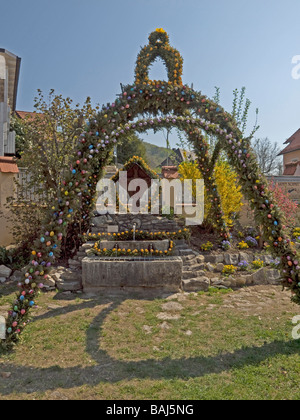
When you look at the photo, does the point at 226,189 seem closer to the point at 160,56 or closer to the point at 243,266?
the point at 243,266

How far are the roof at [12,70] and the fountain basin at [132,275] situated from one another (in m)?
7.50

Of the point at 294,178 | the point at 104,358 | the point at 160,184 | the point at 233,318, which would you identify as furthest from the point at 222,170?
the point at 104,358

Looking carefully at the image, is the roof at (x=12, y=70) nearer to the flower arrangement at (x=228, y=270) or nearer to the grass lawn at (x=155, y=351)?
the grass lawn at (x=155, y=351)

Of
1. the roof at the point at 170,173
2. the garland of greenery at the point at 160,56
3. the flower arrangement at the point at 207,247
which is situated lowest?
the flower arrangement at the point at 207,247

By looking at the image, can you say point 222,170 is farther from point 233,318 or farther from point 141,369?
point 141,369

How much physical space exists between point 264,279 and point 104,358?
182 inches

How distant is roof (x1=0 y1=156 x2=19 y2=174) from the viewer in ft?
28.3

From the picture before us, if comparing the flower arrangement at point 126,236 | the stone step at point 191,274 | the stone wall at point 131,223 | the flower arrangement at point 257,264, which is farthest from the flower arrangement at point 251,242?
the stone step at point 191,274

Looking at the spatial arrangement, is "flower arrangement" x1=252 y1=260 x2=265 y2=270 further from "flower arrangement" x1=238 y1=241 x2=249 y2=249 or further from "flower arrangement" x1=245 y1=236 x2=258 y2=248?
"flower arrangement" x1=245 y1=236 x2=258 y2=248

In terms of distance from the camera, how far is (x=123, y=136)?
5531 millimetres

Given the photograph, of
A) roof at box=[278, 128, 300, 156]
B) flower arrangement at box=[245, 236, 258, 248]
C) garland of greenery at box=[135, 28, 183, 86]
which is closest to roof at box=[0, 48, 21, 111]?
garland of greenery at box=[135, 28, 183, 86]

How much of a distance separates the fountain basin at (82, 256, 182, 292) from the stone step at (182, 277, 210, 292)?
24 centimetres

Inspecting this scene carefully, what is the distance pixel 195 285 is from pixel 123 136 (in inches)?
138

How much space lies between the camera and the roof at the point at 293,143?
71.0 feet
